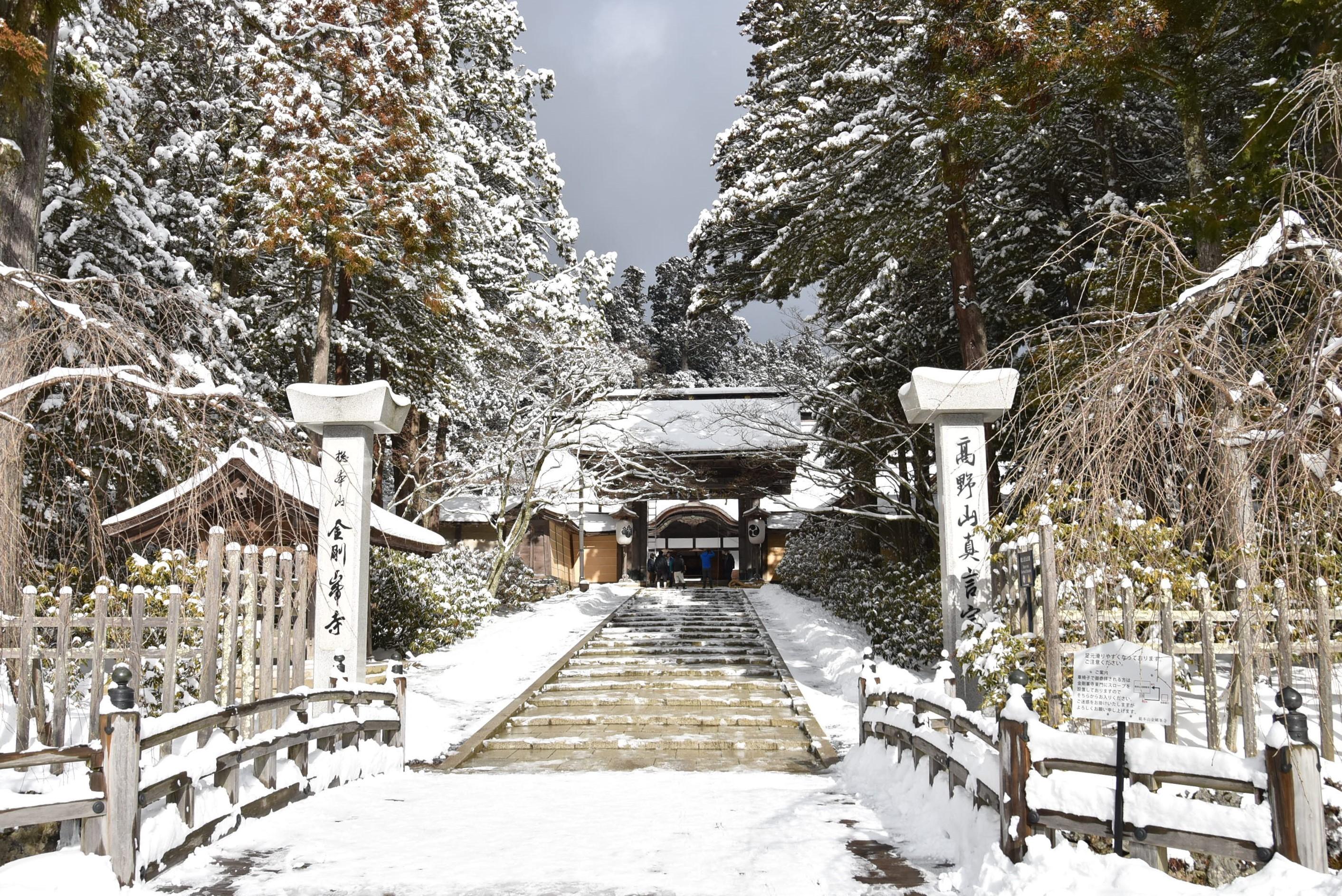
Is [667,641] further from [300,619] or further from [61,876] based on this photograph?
[61,876]

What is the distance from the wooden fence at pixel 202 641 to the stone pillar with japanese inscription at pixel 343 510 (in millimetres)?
1240

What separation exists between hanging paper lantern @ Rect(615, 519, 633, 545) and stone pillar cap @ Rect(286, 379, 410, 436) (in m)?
21.1

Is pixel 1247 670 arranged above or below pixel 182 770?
above

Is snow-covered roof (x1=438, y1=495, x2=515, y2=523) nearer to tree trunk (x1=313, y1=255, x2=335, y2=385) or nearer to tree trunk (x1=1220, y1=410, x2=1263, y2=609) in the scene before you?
tree trunk (x1=313, y1=255, x2=335, y2=385)

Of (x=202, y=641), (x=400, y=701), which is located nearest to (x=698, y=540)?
(x=400, y=701)

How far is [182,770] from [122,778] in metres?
0.63

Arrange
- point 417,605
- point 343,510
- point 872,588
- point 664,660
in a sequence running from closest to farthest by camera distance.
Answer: point 343,510 → point 664,660 → point 417,605 → point 872,588

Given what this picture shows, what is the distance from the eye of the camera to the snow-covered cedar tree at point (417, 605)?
14211 millimetres

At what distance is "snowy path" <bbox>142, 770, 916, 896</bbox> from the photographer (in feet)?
15.9

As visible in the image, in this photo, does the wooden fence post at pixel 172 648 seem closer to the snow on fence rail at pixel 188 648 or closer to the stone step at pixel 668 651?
the snow on fence rail at pixel 188 648

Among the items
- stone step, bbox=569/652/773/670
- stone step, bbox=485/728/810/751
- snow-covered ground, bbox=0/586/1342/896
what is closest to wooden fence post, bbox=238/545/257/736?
snow-covered ground, bbox=0/586/1342/896

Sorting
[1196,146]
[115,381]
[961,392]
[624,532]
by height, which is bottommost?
[624,532]

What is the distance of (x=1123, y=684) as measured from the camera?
4000 mm

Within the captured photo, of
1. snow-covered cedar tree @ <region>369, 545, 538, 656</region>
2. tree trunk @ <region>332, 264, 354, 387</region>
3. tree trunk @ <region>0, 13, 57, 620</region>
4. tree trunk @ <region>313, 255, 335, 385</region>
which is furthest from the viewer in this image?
tree trunk @ <region>332, 264, 354, 387</region>
